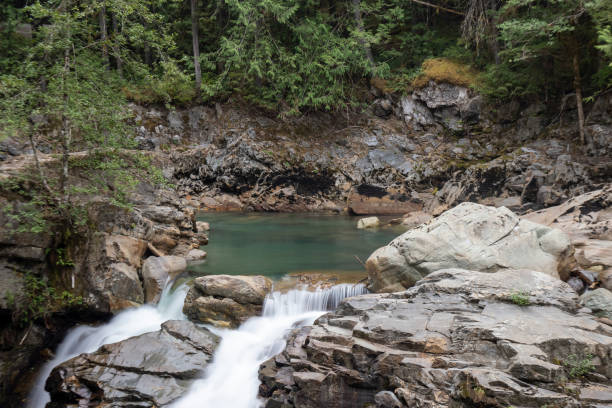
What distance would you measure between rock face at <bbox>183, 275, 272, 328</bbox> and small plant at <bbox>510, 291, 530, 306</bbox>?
180 inches

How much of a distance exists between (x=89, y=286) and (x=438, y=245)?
7331mm

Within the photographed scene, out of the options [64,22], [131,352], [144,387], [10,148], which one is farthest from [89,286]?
[64,22]

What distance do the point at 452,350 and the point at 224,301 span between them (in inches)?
178

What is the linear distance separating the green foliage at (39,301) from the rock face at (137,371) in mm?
1381

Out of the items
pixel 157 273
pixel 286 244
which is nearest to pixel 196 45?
pixel 286 244

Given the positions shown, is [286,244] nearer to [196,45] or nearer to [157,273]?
[157,273]

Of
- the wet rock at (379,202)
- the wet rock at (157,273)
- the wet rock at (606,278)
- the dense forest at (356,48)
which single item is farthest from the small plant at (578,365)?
the wet rock at (379,202)

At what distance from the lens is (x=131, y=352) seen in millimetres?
6312

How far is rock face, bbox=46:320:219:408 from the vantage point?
5.72 m

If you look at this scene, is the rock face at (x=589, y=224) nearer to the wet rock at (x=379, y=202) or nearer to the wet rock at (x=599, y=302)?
the wet rock at (x=599, y=302)

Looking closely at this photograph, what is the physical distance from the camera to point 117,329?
24.3ft

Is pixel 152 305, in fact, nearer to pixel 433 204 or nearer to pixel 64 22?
pixel 64 22

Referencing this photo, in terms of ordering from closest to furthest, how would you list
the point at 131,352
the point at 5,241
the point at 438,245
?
the point at 131,352
the point at 5,241
the point at 438,245

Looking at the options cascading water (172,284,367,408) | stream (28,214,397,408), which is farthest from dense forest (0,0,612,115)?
cascading water (172,284,367,408)
